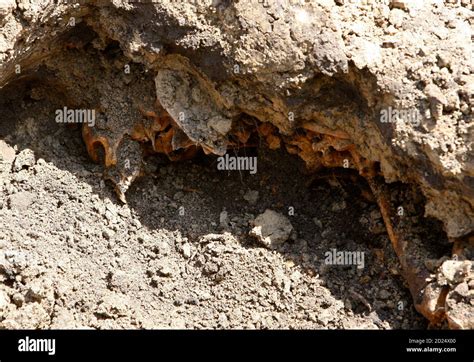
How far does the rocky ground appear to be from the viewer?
221 inches

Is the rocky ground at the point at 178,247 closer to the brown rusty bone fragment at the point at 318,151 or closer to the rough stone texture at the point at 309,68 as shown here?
the brown rusty bone fragment at the point at 318,151

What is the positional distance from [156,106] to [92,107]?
545 mm

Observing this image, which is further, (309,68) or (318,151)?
(318,151)

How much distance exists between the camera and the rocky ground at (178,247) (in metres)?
5.61

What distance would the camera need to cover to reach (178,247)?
604 centimetres

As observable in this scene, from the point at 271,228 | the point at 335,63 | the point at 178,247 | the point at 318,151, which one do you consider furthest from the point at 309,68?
the point at 178,247

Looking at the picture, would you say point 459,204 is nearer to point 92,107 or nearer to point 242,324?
point 242,324

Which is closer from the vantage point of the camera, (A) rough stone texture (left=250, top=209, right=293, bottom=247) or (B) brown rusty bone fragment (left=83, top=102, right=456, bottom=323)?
(B) brown rusty bone fragment (left=83, top=102, right=456, bottom=323)

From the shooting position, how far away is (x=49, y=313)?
552 centimetres

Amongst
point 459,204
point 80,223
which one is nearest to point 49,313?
point 80,223

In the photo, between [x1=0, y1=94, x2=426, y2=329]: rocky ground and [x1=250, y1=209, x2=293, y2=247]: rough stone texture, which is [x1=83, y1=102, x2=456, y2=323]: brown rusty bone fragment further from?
[x1=250, y1=209, x2=293, y2=247]: rough stone texture

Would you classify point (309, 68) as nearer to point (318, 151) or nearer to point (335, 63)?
point (335, 63)

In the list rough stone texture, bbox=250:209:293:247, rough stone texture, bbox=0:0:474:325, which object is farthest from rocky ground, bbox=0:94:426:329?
rough stone texture, bbox=0:0:474:325

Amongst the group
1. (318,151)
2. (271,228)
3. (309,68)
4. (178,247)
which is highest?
(309,68)
